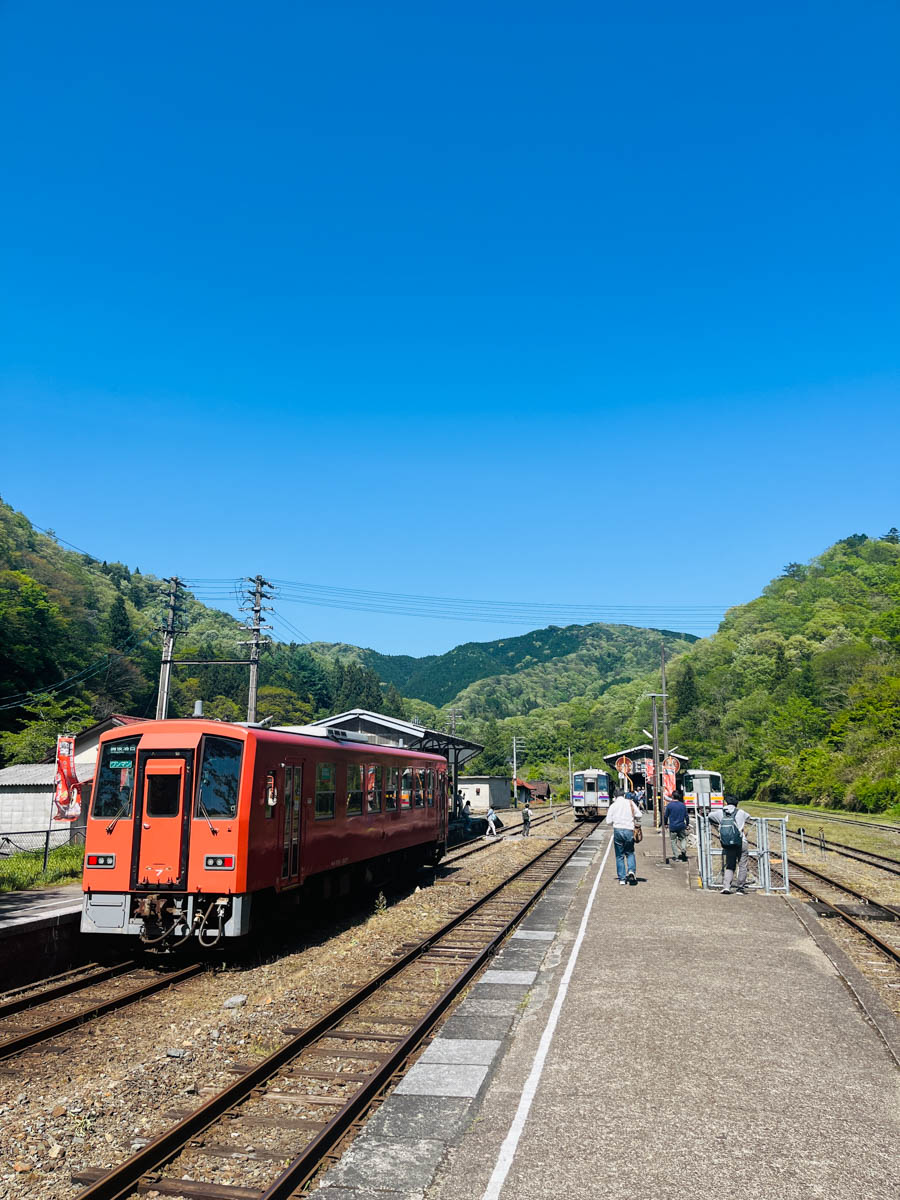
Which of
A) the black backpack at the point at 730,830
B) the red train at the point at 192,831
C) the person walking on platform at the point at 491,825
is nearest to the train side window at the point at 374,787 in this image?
the red train at the point at 192,831

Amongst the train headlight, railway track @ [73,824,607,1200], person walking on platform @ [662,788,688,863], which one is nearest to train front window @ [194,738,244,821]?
the train headlight

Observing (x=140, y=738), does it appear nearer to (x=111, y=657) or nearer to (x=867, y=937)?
(x=867, y=937)

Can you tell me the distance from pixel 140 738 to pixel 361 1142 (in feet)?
23.4

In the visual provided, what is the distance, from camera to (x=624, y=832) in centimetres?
1686

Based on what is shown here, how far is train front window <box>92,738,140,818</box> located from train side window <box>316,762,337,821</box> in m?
2.90

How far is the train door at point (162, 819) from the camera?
10984mm

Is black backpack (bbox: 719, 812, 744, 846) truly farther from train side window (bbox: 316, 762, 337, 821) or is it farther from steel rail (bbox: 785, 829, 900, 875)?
train side window (bbox: 316, 762, 337, 821)

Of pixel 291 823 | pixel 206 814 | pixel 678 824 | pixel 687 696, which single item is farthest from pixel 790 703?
pixel 206 814

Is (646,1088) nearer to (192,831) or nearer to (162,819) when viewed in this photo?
(192,831)

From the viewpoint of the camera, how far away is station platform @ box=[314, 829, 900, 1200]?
5094 millimetres

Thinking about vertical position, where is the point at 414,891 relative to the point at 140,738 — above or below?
below

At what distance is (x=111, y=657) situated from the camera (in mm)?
75875

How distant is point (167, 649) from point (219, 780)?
17385mm

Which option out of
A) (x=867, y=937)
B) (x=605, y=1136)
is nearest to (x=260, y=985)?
(x=605, y=1136)
